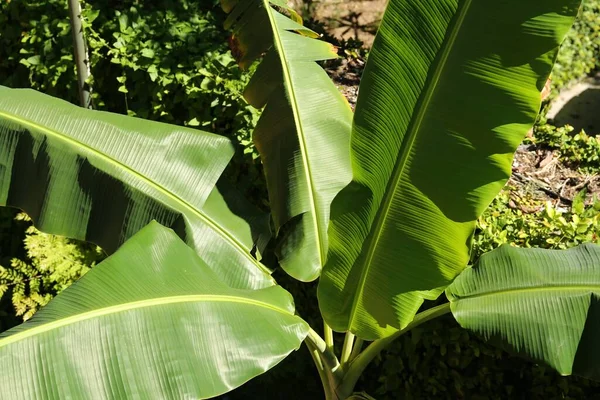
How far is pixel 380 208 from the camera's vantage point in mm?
1783

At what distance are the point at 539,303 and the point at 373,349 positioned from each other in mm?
684

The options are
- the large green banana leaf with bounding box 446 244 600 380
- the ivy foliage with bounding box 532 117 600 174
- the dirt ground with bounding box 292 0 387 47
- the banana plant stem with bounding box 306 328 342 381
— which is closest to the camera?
the large green banana leaf with bounding box 446 244 600 380

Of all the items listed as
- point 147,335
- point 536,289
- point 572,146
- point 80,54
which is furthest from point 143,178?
point 572,146

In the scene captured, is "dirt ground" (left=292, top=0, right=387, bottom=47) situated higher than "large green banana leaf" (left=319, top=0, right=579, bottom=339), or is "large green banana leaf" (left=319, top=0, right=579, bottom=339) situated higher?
"large green banana leaf" (left=319, top=0, right=579, bottom=339)

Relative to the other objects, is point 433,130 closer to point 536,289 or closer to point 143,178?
point 536,289

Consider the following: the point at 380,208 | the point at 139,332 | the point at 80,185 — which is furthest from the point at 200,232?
the point at 380,208

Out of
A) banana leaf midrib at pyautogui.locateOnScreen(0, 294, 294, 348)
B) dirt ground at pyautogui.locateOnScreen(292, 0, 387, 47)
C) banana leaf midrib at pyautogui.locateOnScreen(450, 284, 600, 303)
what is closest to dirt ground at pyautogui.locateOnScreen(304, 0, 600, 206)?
dirt ground at pyautogui.locateOnScreen(292, 0, 387, 47)

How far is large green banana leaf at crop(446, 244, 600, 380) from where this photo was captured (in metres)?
1.83

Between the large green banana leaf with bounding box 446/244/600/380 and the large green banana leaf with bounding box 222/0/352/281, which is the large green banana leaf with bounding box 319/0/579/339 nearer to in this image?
the large green banana leaf with bounding box 446/244/600/380

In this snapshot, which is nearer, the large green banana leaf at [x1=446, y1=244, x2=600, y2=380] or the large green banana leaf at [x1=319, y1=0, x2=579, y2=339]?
the large green banana leaf at [x1=319, y1=0, x2=579, y2=339]

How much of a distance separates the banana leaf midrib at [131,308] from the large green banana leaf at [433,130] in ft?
1.15

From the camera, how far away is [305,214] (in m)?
2.42

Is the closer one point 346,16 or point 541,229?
point 541,229

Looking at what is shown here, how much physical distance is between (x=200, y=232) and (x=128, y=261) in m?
0.52
